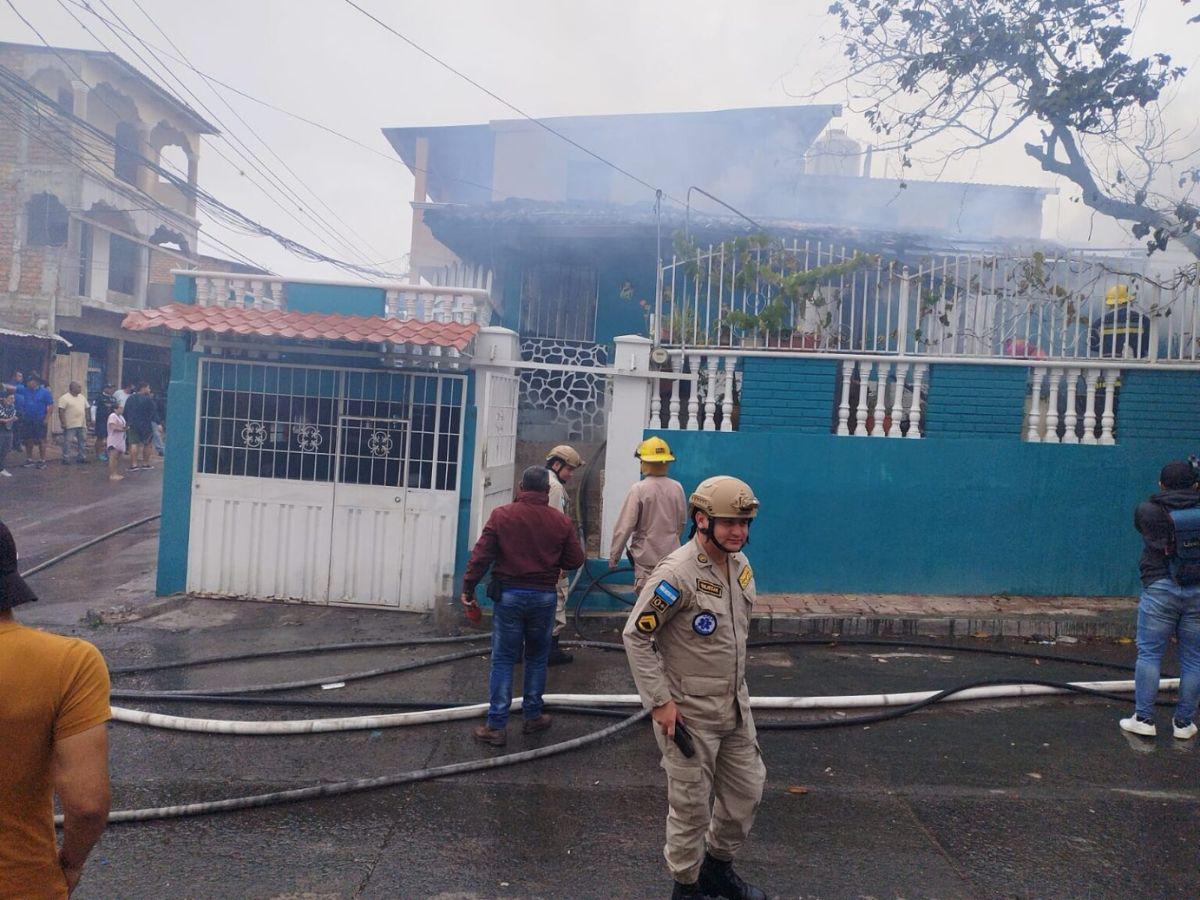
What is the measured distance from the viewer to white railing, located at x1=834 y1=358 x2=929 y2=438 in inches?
349

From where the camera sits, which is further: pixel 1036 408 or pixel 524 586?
pixel 1036 408

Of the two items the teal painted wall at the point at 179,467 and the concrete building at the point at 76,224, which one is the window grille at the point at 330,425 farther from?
the concrete building at the point at 76,224

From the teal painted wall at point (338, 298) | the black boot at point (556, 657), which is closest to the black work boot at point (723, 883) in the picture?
the black boot at point (556, 657)

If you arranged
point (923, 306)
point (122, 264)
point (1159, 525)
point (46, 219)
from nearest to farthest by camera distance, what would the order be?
point (1159, 525) < point (923, 306) < point (46, 219) < point (122, 264)

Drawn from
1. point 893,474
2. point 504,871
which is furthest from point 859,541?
point 504,871

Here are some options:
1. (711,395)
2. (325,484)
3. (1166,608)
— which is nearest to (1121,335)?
(711,395)

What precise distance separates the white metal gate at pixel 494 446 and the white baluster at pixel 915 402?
13.0ft

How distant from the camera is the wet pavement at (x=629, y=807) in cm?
390

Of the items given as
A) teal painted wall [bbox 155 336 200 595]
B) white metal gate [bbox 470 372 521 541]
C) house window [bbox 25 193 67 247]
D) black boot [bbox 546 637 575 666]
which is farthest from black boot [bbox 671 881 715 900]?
house window [bbox 25 193 67 247]

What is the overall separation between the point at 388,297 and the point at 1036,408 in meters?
6.30

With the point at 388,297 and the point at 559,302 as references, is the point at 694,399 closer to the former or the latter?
the point at 388,297

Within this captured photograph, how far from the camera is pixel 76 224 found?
24188 millimetres

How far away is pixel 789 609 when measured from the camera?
8.34 meters

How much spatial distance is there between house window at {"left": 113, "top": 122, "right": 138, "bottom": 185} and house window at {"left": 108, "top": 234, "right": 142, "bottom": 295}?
6.55ft
